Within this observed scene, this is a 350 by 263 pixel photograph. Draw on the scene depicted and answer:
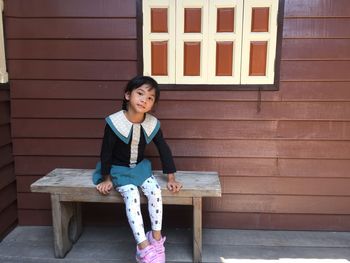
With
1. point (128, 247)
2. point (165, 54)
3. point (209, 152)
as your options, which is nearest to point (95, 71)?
point (165, 54)

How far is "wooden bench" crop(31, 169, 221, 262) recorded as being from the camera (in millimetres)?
2219

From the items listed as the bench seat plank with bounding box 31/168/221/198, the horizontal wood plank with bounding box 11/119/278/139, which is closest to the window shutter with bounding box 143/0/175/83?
the horizontal wood plank with bounding box 11/119/278/139

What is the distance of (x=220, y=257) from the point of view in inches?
93.6

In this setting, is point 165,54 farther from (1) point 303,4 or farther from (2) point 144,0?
(1) point 303,4

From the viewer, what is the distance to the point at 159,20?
2541 mm

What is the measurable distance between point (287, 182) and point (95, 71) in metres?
1.62

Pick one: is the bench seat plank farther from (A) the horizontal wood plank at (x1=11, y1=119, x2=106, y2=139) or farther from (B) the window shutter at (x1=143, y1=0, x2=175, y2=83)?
(B) the window shutter at (x1=143, y1=0, x2=175, y2=83)

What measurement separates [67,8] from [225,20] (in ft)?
3.63

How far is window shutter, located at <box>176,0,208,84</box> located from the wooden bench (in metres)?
0.72

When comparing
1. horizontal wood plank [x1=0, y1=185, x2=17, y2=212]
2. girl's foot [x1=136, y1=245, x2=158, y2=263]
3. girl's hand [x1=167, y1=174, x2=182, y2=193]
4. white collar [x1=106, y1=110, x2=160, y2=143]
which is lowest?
girl's foot [x1=136, y1=245, x2=158, y2=263]

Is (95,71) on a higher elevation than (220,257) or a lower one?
higher

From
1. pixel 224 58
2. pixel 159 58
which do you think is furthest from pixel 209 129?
pixel 159 58

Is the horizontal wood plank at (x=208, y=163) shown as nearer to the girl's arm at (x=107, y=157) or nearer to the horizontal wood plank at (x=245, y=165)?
the horizontal wood plank at (x=245, y=165)

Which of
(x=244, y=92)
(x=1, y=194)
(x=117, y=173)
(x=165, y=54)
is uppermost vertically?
(x=165, y=54)
